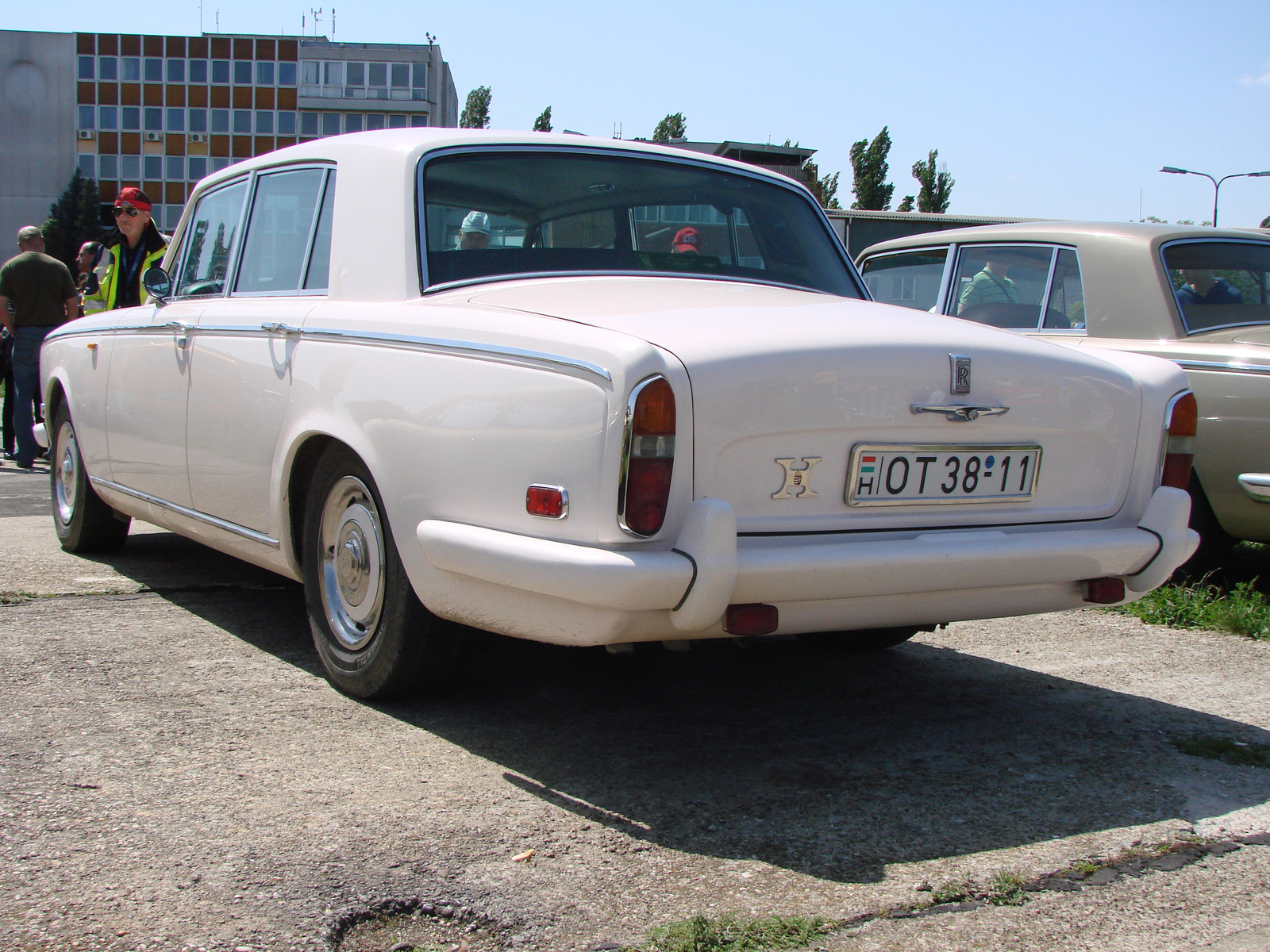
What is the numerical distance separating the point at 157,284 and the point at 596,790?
9.65 ft

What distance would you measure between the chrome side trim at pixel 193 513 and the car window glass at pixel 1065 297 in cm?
384

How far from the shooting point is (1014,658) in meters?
4.45

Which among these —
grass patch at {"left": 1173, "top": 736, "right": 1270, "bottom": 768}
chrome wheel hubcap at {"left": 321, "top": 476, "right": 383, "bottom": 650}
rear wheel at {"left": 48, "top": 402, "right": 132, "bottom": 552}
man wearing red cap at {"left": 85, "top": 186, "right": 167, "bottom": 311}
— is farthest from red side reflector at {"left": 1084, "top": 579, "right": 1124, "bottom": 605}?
man wearing red cap at {"left": 85, "top": 186, "right": 167, "bottom": 311}

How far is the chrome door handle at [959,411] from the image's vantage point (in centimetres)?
298

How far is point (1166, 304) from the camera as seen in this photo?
5.54 meters

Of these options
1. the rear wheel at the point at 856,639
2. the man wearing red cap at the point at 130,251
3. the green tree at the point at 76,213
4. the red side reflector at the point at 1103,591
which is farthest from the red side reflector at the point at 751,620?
the green tree at the point at 76,213

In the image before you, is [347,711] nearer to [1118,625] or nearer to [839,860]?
[839,860]

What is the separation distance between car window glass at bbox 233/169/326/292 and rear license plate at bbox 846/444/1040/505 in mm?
2005

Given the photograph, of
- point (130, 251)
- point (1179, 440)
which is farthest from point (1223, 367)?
point (130, 251)

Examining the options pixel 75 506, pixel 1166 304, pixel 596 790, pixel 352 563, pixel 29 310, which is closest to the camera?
pixel 596 790

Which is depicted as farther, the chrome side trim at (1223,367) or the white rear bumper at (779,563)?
the chrome side trim at (1223,367)

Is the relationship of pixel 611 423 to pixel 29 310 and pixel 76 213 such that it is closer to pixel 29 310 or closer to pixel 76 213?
pixel 29 310

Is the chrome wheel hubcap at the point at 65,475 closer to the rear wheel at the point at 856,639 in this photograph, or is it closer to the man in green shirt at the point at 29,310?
the rear wheel at the point at 856,639

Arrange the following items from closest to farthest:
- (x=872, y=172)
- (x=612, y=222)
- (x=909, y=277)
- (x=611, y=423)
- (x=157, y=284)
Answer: (x=611, y=423), (x=612, y=222), (x=157, y=284), (x=909, y=277), (x=872, y=172)
